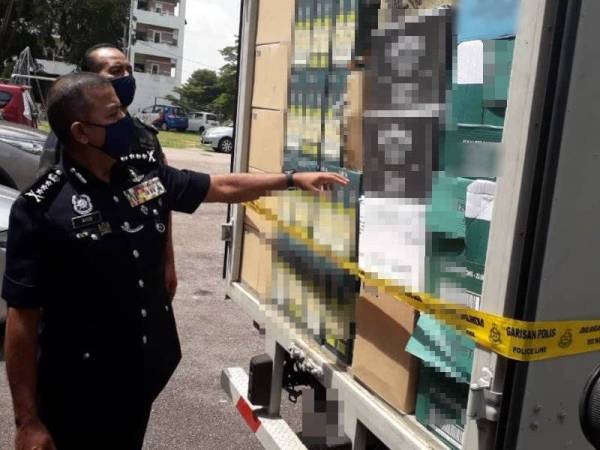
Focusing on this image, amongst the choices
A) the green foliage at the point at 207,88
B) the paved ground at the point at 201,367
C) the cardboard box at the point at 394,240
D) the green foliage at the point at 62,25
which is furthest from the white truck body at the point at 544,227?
the green foliage at the point at 207,88

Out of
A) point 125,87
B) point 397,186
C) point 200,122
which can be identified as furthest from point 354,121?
point 200,122

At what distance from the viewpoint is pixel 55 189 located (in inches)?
90.2

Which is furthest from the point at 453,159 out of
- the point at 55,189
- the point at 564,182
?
the point at 55,189

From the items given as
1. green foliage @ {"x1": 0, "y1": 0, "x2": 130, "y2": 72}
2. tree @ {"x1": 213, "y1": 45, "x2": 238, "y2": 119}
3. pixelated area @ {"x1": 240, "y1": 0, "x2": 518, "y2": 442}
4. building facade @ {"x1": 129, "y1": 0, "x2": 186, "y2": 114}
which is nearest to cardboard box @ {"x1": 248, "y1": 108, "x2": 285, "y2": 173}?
pixelated area @ {"x1": 240, "y1": 0, "x2": 518, "y2": 442}

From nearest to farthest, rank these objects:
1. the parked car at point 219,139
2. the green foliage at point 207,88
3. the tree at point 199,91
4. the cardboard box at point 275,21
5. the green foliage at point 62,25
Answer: the cardboard box at point 275,21, the parked car at point 219,139, the green foliage at point 62,25, the green foliage at point 207,88, the tree at point 199,91

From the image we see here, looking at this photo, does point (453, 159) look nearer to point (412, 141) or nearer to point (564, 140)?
point (412, 141)

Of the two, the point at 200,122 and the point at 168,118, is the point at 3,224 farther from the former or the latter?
the point at 200,122

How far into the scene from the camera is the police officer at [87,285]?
2266 millimetres

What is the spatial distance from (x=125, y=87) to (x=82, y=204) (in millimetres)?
1609

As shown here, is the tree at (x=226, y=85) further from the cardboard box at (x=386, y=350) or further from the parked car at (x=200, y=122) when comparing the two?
the cardboard box at (x=386, y=350)

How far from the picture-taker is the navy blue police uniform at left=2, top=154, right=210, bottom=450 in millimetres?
2256

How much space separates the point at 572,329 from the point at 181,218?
1012 centimetres

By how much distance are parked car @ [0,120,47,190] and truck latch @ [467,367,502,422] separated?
26.0ft

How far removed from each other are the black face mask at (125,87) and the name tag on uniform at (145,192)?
1234 millimetres
